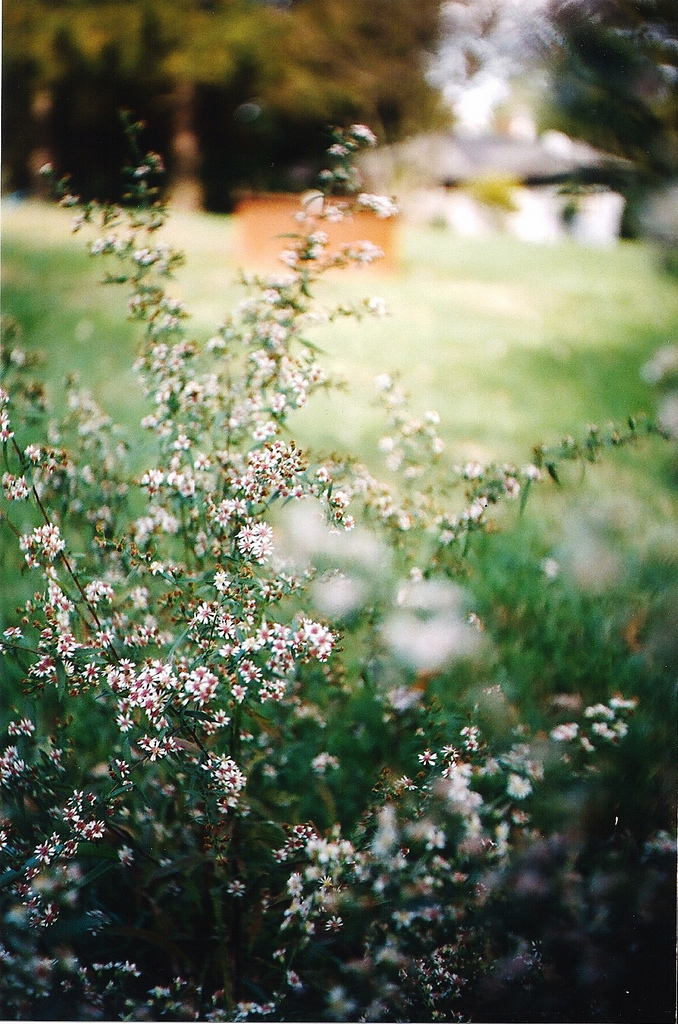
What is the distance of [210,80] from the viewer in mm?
1963

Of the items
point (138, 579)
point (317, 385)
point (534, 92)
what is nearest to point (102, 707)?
point (138, 579)

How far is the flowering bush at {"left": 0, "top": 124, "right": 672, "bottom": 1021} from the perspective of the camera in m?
1.89

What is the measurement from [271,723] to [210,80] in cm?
148

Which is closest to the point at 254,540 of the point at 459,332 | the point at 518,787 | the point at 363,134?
the point at 459,332

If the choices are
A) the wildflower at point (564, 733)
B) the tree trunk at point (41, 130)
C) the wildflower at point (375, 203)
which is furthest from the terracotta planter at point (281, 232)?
the wildflower at point (564, 733)

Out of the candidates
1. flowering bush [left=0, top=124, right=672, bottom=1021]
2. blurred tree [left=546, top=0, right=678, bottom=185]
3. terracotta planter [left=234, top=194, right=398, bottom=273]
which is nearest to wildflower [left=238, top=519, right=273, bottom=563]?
flowering bush [left=0, top=124, right=672, bottom=1021]

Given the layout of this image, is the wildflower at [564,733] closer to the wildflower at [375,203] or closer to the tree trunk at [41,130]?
the wildflower at [375,203]

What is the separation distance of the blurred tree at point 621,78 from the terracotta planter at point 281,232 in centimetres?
47

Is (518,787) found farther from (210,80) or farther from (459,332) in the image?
(210,80)

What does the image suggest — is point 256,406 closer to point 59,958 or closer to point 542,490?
point 542,490

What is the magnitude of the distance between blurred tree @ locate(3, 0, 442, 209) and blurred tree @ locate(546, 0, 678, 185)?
29cm

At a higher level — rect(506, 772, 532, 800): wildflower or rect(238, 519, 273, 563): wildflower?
rect(238, 519, 273, 563): wildflower

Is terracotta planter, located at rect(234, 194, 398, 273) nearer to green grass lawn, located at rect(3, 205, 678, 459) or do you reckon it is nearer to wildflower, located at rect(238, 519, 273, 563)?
green grass lawn, located at rect(3, 205, 678, 459)

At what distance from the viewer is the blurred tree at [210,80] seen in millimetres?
1923
